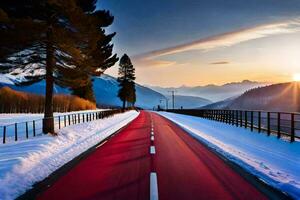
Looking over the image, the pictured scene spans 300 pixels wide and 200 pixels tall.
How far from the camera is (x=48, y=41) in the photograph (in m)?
18.8

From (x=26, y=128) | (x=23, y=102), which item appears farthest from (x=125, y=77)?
(x=26, y=128)

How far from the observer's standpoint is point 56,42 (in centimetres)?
1875

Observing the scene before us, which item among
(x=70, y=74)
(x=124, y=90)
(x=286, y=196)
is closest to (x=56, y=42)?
(x=70, y=74)

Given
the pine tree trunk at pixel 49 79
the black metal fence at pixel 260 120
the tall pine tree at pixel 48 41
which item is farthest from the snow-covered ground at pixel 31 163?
the black metal fence at pixel 260 120

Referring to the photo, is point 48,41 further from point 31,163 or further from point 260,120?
point 260,120

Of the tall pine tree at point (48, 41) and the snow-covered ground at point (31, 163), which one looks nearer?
the snow-covered ground at point (31, 163)

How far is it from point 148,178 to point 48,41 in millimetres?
11992

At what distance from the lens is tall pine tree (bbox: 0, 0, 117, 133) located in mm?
18031

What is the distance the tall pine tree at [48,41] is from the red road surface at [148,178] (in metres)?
7.57

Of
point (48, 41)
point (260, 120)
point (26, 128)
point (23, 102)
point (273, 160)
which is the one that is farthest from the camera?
point (23, 102)

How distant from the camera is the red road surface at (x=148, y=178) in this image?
7.40m

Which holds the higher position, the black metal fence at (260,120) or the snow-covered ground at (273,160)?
the black metal fence at (260,120)

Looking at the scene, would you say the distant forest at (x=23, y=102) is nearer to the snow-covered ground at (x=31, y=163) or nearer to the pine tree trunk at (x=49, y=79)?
the pine tree trunk at (x=49, y=79)

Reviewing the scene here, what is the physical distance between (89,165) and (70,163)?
2.42 ft
